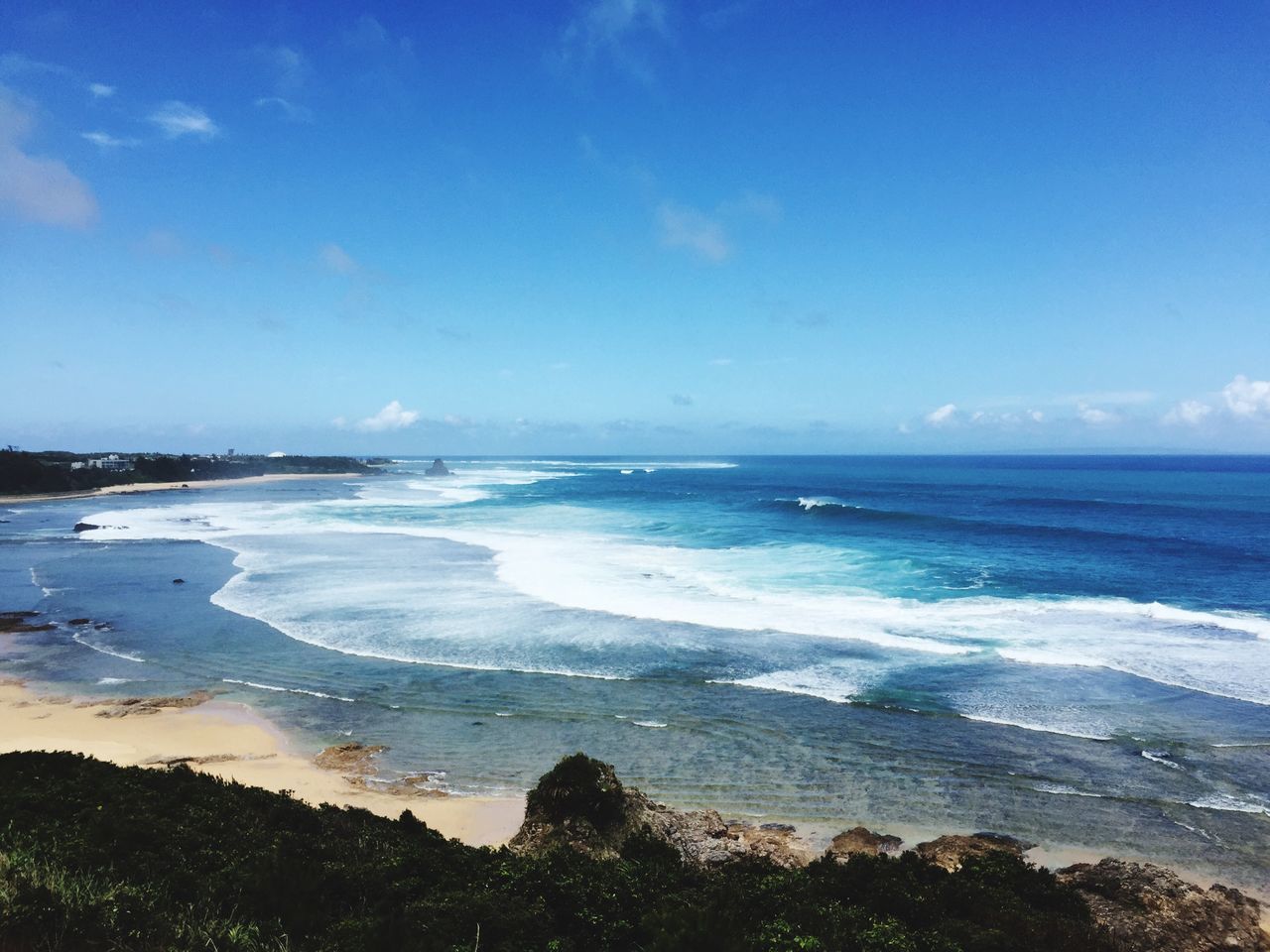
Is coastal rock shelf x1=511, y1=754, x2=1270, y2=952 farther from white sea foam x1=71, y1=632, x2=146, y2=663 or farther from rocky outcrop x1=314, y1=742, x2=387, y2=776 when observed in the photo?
white sea foam x1=71, y1=632, x2=146, y2=663

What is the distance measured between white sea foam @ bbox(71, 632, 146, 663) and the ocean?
0.08 m

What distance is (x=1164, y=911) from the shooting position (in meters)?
7.36

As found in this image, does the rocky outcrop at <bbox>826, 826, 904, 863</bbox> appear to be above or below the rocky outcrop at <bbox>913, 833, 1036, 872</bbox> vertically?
below

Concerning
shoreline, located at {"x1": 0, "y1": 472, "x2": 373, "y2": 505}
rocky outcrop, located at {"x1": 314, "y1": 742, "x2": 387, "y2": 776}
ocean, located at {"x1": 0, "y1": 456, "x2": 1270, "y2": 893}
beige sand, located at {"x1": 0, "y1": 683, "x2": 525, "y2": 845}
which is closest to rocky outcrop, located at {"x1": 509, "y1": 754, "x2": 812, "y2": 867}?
beige sand, located at {"x1": 0, "y1": 683, "x2": 525, "y2": 845}

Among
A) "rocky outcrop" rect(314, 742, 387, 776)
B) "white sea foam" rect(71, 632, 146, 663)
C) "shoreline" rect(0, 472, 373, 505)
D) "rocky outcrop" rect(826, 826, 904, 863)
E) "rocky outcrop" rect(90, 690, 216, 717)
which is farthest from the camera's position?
"shoreline" rect(0, 472, 373, 505)

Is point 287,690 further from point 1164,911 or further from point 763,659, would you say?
point 1164,911

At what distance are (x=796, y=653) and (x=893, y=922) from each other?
12.3 m

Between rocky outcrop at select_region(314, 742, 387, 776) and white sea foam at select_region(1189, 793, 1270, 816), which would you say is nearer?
white sea foam at select_region(1189, 793, 1270, 816)

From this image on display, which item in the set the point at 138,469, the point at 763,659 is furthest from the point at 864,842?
the point at 138,469

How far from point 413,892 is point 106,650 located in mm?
17892

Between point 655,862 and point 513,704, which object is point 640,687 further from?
point 655,862

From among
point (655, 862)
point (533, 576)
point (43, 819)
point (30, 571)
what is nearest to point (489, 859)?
point (655, 862)

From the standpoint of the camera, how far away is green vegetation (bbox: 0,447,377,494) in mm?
73938

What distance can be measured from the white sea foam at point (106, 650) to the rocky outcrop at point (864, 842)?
1799 cm
